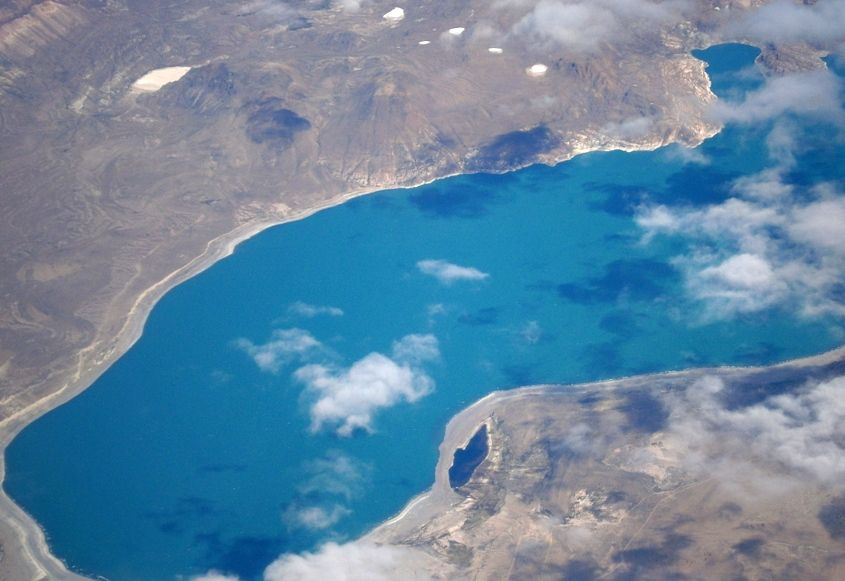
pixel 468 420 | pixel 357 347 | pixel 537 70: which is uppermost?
pixel 537 70

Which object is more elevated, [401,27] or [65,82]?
[65,82]

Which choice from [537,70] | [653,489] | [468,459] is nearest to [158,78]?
[537,70]

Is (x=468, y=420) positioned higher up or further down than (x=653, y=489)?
further down

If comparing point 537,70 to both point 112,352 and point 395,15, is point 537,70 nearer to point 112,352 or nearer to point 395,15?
point 395,15

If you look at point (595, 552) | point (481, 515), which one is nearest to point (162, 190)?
point (481, 515)

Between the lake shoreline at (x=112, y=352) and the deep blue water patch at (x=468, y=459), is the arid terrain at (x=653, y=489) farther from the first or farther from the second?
the lake shoreline at (x=112, y=352)

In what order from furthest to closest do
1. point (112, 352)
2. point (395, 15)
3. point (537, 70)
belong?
point (395, 15) < point (537, 70) < point (112, 352)

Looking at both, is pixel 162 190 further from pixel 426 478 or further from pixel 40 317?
pixel 426 478
